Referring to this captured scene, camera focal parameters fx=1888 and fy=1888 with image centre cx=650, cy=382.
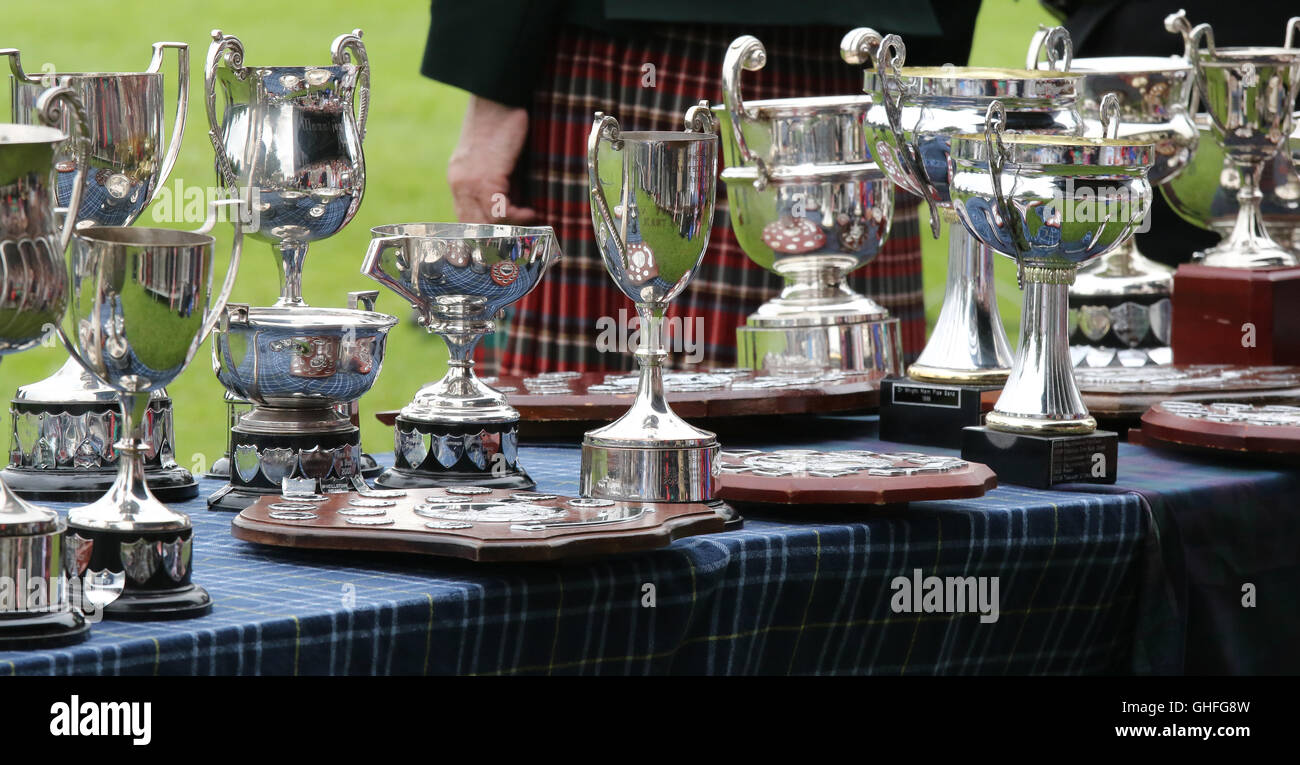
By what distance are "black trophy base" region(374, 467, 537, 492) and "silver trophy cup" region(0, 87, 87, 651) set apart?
1.51 feet

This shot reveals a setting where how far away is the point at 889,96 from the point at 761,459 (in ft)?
1.43

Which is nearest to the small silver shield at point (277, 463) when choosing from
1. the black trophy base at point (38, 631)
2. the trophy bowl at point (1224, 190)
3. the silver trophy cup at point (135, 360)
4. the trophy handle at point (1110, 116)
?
the silver trophy cup at point (135, 360)

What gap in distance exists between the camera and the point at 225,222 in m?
1.34

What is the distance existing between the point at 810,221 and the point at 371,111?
26.6ft

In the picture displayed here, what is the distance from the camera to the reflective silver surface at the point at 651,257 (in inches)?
56.1

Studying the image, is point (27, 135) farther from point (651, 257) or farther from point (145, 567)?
point (651, 257)

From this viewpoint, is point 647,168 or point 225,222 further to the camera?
point 647,168

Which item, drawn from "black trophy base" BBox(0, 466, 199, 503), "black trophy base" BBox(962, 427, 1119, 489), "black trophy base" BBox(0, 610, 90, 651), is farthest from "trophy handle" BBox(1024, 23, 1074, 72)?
"black trophy base" BBox(0, 610, 90, 651)

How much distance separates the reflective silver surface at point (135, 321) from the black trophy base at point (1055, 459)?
0.77 metres

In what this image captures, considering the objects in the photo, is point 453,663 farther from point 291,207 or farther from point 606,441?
point 291,207

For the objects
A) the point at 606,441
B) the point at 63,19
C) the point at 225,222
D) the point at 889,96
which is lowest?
the point at 606,441

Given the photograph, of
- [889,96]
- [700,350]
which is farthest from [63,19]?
[889,96]

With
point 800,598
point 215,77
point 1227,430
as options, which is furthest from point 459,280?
point 1227,430
